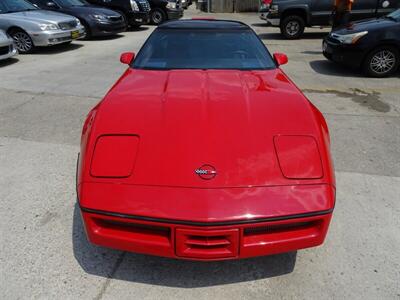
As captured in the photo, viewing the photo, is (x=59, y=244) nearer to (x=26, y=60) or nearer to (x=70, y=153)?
(x=70, y=153)

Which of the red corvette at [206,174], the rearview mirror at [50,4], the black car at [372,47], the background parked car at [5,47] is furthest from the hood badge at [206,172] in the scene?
the rearview mirror at [50,4]

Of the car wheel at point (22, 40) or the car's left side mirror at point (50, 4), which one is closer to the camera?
the car wheel at point (22, 40)

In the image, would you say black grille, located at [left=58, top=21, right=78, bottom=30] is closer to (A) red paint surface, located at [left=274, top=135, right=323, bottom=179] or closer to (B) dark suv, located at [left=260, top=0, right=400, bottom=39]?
(B) dark suv, located at [left=260, top=0, right=400, bottom=39]

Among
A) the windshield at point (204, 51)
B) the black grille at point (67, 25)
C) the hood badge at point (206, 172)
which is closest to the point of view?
the hood badge at point (206, 172)

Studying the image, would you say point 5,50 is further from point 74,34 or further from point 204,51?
point 204,51

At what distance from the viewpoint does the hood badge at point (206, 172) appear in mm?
2062

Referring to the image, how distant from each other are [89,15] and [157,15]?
533 centimetres

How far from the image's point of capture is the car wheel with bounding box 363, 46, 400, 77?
7.04 meters

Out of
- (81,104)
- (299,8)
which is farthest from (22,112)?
(299,8)

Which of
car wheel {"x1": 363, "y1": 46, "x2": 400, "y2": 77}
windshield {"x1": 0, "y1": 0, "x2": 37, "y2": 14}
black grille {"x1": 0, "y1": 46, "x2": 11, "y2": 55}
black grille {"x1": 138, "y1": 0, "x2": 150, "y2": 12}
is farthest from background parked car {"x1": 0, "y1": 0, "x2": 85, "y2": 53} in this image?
car wheel {"x1": 363, "y1": 46, "x2": 400, "y2": 77}

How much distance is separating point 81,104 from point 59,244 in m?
3.34

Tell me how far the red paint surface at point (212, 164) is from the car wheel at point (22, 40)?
7.74m

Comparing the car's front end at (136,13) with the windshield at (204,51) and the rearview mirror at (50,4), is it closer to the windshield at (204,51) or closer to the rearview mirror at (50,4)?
the rearview mirror at (50,4)

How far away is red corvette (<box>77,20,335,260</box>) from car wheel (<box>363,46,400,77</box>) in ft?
17.3
